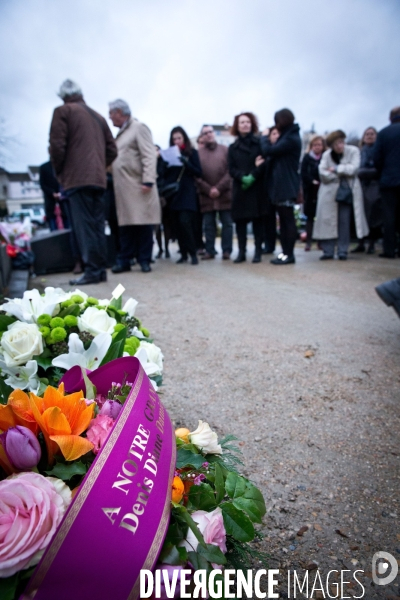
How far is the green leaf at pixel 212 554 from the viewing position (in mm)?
737

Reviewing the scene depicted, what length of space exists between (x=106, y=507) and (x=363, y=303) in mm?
3504

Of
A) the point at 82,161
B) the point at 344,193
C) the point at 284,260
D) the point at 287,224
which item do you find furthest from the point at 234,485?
the point at 344,193

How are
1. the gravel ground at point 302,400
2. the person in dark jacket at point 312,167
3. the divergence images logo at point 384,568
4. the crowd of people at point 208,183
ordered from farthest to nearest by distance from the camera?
the person in dark jacket at point 312,167, the crowd of people at point 208,183, the gravel ground at point 302,400, the divergence images logo at point 384,568

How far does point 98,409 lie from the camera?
38.3 inches

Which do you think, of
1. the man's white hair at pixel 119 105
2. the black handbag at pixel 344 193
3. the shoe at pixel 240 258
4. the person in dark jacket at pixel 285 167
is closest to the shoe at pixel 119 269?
the shoe at pixel 240 258

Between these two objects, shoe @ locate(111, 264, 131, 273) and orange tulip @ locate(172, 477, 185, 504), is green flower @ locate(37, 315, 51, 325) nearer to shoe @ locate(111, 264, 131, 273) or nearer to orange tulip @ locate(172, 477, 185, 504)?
orange tulip @ locate(172, 477, 185, 504)

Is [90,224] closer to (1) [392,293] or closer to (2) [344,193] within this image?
(1) [392,293]

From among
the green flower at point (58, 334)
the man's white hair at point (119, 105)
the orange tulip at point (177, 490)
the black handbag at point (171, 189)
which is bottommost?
the orange tulip at point (177, 490)

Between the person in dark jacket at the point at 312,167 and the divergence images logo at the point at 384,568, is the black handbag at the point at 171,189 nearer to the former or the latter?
the person in dark jacket at the point at 312,167

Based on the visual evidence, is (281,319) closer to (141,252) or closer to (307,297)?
(307,297)

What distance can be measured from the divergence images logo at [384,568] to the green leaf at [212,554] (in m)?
0.56

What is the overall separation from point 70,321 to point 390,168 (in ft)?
19.0

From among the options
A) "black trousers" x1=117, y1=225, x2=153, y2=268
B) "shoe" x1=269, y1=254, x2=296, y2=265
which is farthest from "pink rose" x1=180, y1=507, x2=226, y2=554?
"shoe" x1=269, y1=254, x2=296, y2=265

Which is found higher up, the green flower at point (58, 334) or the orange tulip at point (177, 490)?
the green flower at point (58, 334)
